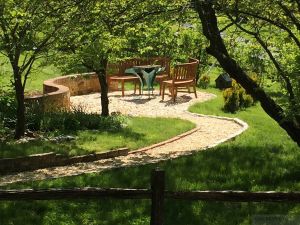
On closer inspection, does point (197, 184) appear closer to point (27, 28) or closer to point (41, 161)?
point (41, 161)

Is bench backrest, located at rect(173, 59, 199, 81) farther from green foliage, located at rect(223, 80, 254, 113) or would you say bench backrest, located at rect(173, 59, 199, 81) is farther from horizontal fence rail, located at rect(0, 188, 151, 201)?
horizontal fence rail, located at rect(0, 188, 151, 201)

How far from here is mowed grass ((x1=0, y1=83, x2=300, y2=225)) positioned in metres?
7.48

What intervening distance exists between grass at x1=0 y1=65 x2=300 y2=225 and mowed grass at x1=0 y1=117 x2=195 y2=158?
169cm

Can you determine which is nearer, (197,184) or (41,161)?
(197,184)

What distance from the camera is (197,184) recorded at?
8.89 metres

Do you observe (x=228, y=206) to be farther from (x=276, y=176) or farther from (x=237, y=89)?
(x=237, y=89)

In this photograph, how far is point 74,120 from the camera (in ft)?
45.9

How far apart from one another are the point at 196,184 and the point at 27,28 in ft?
17.1

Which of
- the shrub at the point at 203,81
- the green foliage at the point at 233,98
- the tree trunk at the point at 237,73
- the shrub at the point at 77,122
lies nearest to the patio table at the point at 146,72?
the green foliage at the point at 233,98

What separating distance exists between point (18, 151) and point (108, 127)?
3.90 metres

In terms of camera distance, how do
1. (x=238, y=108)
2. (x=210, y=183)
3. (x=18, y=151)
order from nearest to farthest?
(x=210, y=183), (x=18, y=151), (x=238, y=108)

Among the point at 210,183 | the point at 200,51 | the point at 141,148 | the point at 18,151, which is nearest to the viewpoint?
the point at 210,183

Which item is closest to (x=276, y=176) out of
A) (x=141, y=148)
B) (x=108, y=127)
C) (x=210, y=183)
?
(x=210, y=183)

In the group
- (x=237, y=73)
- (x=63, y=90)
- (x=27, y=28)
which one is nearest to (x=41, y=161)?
(x=27, y=28)
